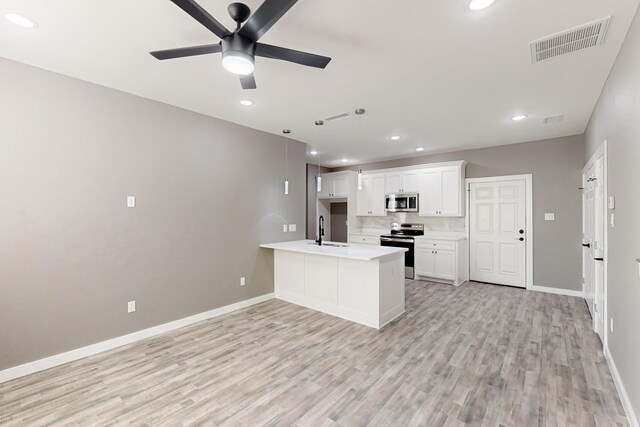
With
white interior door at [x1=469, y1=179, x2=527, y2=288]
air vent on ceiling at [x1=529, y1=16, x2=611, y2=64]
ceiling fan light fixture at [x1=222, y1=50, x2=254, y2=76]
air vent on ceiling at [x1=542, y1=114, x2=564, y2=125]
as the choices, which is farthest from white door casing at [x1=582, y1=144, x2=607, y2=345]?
ceiling fan light fixture at [x1=222, y1=50, x2=254, y2=76]

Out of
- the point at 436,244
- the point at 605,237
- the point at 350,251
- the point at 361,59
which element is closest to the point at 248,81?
the point at 361,59

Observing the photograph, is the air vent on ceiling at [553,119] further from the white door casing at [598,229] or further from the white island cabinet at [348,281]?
the white island cabinet at [348,281]

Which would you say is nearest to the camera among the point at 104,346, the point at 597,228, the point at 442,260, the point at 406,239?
the point at 104,346

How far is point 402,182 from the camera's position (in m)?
6.46

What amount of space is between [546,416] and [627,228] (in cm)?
143

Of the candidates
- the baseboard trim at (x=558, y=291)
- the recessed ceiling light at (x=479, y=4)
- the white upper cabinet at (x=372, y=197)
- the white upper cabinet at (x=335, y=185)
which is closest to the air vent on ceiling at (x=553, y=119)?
the baseboard trim at (x=558, y=291)

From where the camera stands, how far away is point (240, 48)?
1796 millimetres

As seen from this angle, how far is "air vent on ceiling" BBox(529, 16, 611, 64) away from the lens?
2029 mm

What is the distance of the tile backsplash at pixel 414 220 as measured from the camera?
6059 millimetres

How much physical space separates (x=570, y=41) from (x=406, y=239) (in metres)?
4.36

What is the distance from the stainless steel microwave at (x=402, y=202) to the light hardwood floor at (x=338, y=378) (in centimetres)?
298

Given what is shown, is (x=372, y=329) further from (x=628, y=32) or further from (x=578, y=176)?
(x=578, y=176)

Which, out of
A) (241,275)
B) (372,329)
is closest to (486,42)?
(372,329)

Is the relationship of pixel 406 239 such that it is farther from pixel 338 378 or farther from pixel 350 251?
pixel 338 378
